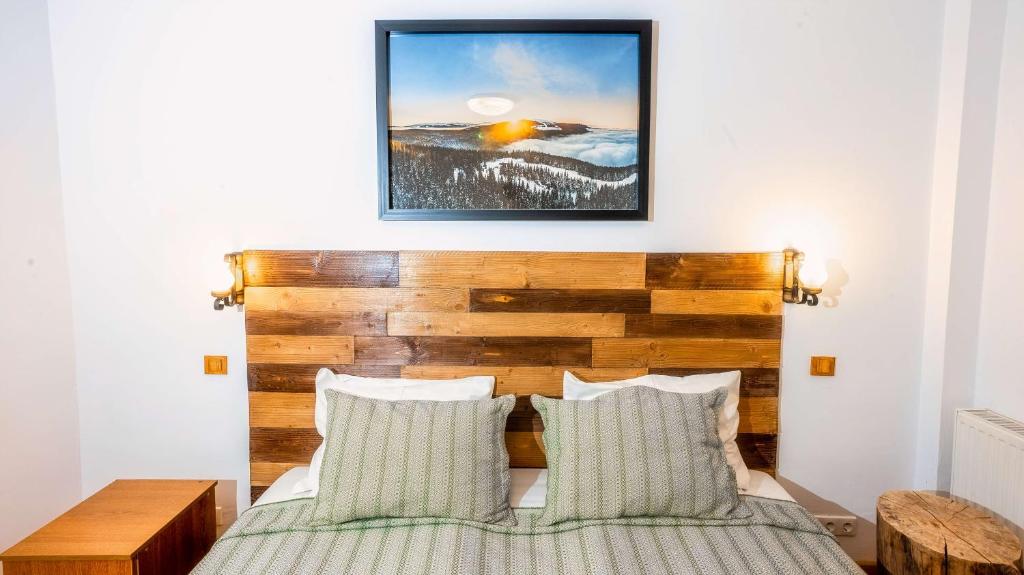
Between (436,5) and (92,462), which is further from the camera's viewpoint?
(92,462)

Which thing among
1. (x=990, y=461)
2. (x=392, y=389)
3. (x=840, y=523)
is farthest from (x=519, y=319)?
(x=990, y=461)

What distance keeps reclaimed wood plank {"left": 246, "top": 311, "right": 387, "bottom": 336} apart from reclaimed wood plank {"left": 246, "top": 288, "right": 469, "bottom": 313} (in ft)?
0.05

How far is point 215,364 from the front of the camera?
229 centimetres

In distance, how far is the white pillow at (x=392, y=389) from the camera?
2.07 meters

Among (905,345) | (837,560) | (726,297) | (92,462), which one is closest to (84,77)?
(92,462)

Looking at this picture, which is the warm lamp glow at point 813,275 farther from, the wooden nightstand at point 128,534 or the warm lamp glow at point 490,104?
the wooden nightstand at point 128,534

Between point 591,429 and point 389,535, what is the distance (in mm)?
707

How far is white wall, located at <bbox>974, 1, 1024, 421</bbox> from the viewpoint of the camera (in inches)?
79.8

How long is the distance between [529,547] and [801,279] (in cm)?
142

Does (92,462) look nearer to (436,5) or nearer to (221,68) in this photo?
(221,68)

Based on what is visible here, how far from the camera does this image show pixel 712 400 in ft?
6.46

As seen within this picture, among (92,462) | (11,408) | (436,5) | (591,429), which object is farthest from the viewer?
(92,462)

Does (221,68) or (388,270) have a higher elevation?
(221,68)

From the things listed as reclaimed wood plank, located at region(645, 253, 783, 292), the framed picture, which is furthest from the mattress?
the framed picture
